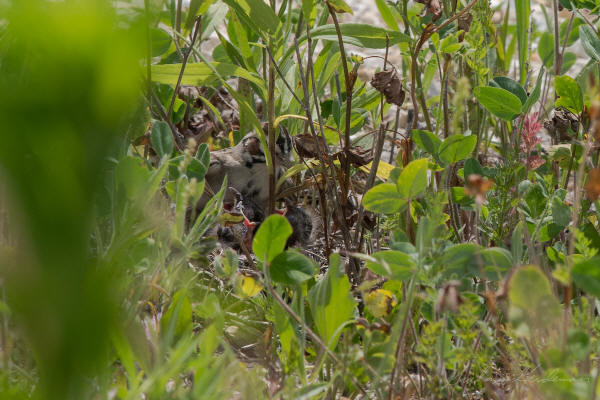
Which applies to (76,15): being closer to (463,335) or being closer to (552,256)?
(463,335)

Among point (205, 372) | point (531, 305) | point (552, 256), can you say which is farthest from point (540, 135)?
point (205, 372)

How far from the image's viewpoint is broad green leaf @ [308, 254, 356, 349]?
1224 mm

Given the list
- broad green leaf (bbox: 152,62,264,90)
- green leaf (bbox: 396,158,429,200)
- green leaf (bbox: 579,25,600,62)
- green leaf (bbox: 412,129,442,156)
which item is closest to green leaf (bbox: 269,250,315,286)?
green leaf (bbox: 396,158,429,200)

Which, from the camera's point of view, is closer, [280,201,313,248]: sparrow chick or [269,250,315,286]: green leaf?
[269,250,315,286]: green leaf

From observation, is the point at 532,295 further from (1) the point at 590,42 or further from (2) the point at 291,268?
(1) the point at 590,42

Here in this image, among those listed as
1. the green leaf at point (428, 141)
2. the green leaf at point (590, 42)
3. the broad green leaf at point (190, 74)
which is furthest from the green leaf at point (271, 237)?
the green leaf at point (590, 42)

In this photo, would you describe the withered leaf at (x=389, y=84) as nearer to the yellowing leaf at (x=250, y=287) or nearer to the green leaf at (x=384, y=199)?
the green leaf at (x=384, y=199)

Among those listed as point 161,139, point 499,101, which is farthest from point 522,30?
point 161,139

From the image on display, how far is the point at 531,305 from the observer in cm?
96

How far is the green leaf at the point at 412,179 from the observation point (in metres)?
1.33

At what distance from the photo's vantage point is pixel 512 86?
1.81 meters

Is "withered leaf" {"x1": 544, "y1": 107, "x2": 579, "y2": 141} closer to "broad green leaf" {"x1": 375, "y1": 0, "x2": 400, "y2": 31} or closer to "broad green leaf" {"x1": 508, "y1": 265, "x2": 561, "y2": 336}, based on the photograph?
"broad green leaf" {"x1": 375, "y1": 0, "x2": 400, "y2": 31}

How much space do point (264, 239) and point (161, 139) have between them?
489mm

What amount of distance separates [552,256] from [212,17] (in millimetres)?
1557
